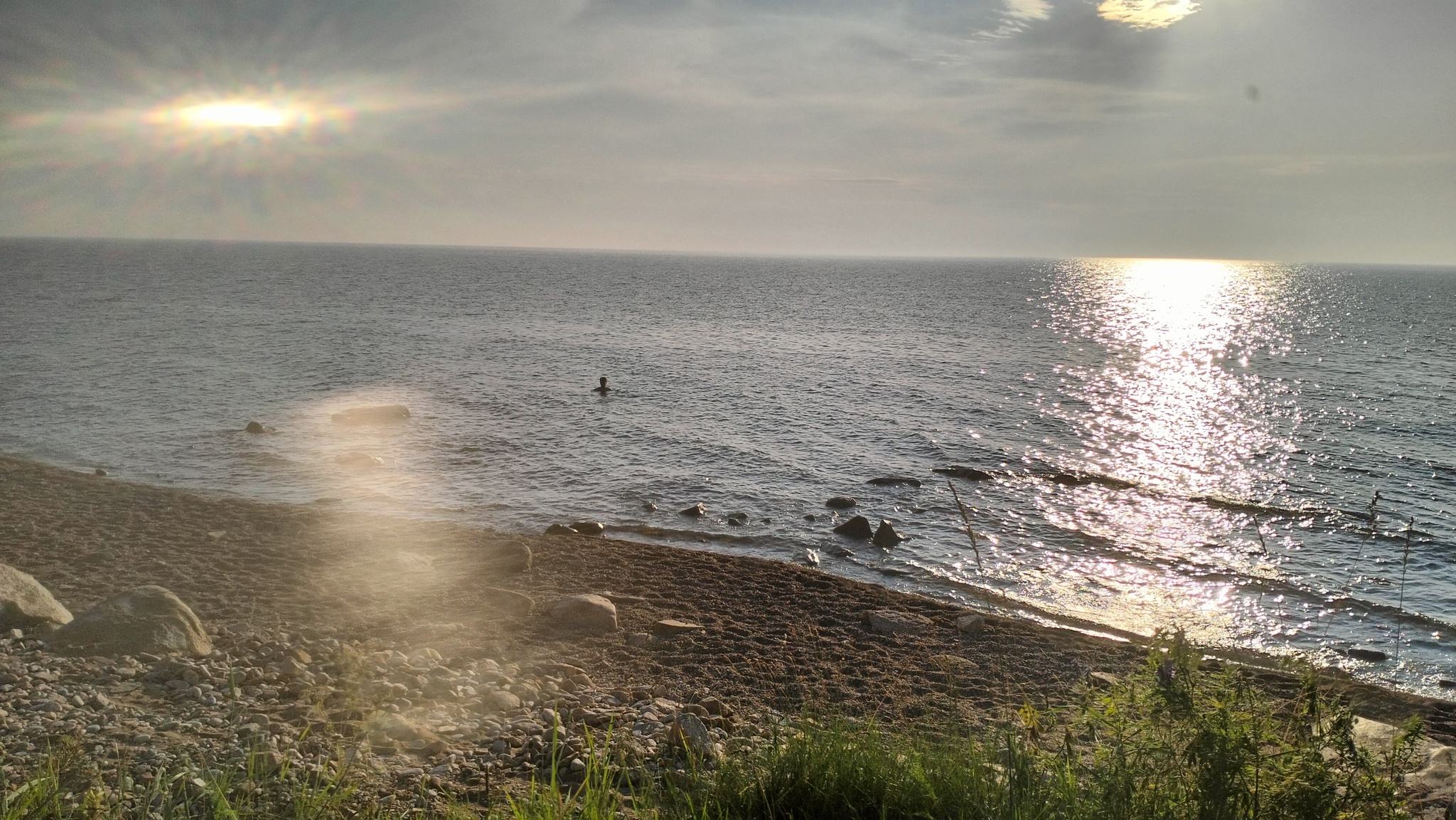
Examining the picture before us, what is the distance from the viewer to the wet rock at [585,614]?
1334 cm

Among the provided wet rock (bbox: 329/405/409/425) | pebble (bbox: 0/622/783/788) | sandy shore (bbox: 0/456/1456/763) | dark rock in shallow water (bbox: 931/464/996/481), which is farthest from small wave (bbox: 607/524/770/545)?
wet rock (bbox: 329/405/409/425)

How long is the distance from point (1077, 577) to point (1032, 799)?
48.5 feet

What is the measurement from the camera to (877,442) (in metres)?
31.1

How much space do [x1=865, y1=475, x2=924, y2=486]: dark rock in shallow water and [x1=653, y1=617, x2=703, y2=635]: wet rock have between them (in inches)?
502

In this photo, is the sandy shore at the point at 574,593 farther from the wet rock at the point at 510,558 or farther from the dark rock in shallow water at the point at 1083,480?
the dark rock in shallow water at the point at 1083,480

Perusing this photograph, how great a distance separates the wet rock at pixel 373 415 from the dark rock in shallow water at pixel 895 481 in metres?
19.2

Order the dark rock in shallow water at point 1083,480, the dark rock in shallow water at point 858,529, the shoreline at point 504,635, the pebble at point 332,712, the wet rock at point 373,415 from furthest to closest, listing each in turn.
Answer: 1. the wet rock at point 373,415
2. the dark rock in shallow water at point 1083,480
3. the dark rock in shallow water at point 858,529
4. the shoreline at point 504,635
5. the pebble at point 332,712

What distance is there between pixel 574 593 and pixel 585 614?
70.7 inches

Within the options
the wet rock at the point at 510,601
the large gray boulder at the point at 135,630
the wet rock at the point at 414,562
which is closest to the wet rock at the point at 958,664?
the wet rock at the point at 510,601

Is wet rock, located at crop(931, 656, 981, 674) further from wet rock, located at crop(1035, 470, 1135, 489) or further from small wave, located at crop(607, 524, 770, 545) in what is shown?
wet rock, located at crop(1035, 470, 1135, 489)

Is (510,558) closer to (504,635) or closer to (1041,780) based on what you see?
(504,635)

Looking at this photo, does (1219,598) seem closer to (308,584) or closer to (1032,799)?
(1032,799)

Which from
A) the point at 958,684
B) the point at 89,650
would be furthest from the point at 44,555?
the point at 958,684

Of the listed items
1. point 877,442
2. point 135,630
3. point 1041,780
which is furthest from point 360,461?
point 1041,780
